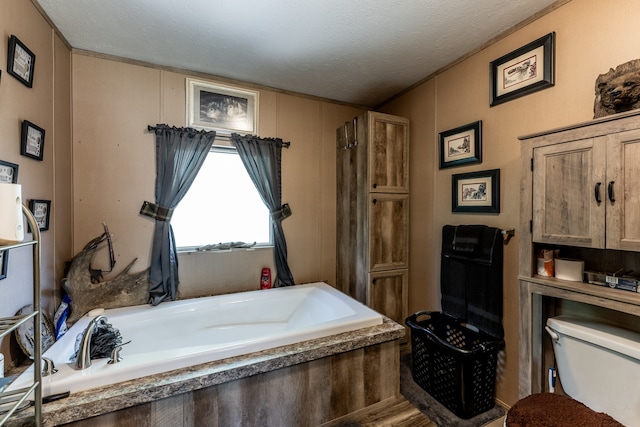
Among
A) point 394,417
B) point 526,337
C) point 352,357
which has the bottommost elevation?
point 394,417

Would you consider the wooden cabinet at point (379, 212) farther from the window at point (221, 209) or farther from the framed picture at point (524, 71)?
the window at point (221, 209)

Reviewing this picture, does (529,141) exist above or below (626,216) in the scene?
above

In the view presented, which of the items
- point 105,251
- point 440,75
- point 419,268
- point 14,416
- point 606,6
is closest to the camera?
point 14,416

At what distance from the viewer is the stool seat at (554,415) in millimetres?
1074

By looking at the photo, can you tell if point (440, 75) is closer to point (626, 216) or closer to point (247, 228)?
point (626, 216)

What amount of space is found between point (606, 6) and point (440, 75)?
1.00m

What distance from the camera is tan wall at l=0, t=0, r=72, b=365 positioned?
1.31 m

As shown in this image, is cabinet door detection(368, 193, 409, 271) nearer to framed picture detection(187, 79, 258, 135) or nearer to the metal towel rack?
the metal towel rack

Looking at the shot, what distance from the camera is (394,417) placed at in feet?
5.10

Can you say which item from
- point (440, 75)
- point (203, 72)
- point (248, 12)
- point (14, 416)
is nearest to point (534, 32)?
point (440, 75)

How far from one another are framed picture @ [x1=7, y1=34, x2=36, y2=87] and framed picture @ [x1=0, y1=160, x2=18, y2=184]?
466 mm

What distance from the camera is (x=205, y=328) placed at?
6.92 feet

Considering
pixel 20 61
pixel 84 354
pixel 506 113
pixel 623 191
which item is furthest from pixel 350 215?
pixel 20 61

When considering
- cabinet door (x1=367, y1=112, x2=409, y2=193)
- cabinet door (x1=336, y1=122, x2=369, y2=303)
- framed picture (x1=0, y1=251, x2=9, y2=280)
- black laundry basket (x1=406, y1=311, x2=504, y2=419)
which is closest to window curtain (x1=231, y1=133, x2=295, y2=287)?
cabinet door (x1=336, y1=122, x2=369, y2=303)
